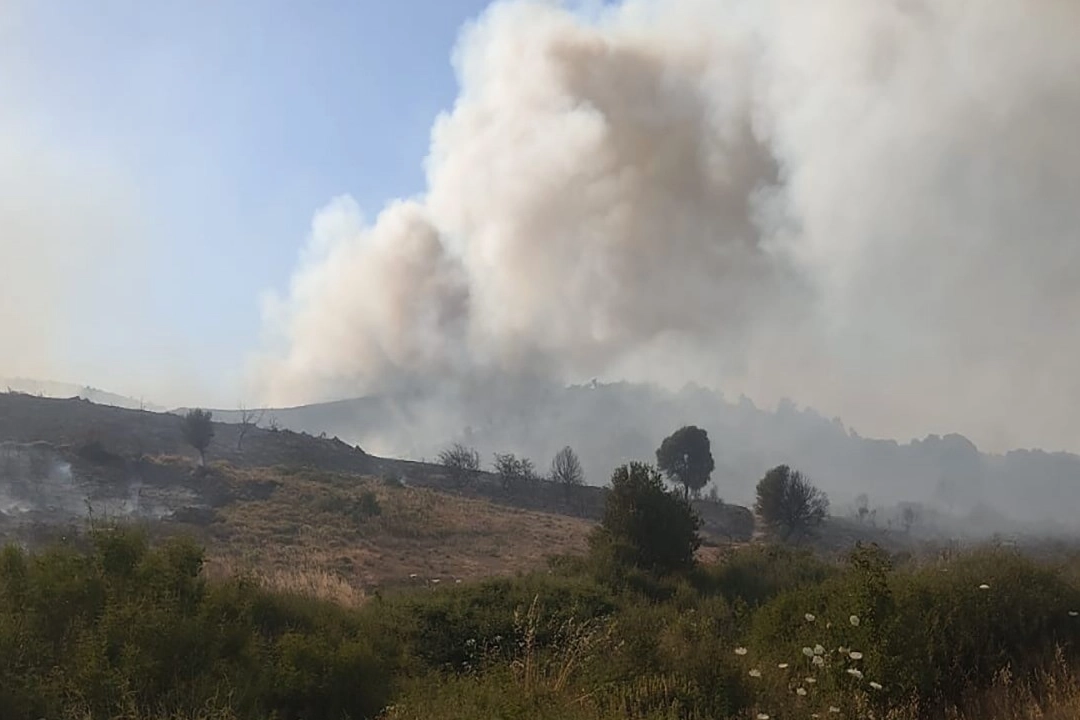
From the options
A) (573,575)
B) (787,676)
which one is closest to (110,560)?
(787,676)

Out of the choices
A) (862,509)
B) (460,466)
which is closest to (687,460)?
(460,466)

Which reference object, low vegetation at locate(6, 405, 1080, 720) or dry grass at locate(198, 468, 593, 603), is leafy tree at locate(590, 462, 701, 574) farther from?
dry grass at locate(198, 468, 593, 603)

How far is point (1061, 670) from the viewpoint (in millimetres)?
8930

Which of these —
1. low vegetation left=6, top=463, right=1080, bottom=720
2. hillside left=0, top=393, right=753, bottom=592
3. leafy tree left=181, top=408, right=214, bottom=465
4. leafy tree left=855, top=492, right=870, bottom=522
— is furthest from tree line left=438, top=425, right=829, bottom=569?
leafy tree left=855, top=492, right=870, bottom=522

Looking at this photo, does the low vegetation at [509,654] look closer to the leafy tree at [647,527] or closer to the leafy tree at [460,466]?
the leafy tree at [647,527]

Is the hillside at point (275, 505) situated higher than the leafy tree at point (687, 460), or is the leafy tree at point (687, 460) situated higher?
the leafy tree at point (687, 460)

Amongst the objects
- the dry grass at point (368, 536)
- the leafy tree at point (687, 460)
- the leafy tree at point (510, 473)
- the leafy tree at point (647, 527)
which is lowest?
the dry grass at point (368, 536)

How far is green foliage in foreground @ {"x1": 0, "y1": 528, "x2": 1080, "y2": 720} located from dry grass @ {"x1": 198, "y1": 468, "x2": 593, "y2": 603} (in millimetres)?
6620

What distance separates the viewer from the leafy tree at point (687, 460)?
220ft

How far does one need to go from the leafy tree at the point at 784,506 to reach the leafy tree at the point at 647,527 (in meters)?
29.8

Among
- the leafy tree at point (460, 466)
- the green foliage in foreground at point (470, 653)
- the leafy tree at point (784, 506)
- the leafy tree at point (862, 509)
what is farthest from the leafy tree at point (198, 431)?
the leafy tree at point (862, 509)

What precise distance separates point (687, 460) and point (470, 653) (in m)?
56.8

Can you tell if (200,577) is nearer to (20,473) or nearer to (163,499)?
(163,499)

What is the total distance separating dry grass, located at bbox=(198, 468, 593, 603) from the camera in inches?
945
